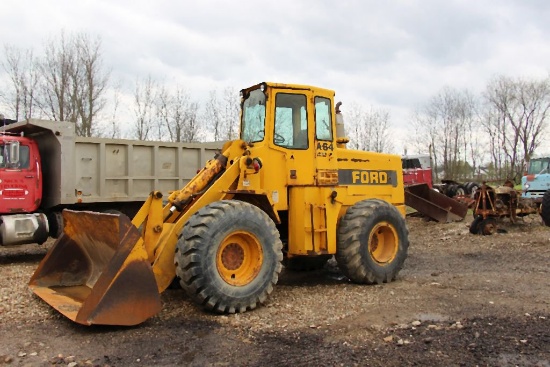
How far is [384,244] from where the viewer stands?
733cm

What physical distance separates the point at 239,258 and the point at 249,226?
0.41m

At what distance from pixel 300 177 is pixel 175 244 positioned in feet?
6.33

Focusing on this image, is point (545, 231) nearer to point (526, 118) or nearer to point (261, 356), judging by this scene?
point (261, 356)

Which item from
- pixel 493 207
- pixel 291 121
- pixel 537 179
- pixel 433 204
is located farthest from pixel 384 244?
pixel 537 179

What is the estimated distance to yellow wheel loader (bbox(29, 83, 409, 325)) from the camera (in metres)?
4.96

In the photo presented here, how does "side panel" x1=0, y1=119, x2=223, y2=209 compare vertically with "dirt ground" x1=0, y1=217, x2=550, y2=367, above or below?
above

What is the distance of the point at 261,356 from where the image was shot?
13.8ft

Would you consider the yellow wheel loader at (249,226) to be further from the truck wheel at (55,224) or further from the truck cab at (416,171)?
the truck cab at (416,171)

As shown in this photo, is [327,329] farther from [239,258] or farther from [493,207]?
[493,207]

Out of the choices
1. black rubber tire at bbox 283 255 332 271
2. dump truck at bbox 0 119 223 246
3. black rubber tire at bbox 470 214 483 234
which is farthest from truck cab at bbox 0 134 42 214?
black rubber tire at bbox 470 214 483 234

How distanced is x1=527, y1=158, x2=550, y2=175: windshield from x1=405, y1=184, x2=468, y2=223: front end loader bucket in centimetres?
523

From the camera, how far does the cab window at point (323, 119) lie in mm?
6762

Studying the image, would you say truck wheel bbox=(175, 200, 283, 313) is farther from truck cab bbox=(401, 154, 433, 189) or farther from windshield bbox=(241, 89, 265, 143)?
truck cab bbox=(401, 154, 433, 189)

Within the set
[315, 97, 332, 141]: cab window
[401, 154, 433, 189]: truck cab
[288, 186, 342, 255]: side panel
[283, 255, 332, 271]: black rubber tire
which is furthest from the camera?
[401, 154, 433, 189]: truck cab
